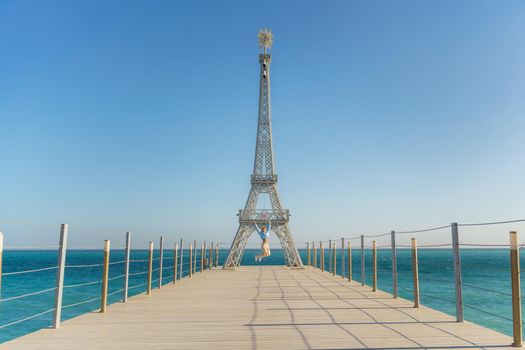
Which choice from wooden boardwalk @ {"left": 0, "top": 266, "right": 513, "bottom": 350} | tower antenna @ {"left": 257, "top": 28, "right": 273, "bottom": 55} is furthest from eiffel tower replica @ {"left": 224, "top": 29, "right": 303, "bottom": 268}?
wooden boardwalk @ {"left": 0, "top": 266, "right": 513, "bottom": 350}

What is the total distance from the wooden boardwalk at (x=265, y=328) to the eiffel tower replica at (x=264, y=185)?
18.1m

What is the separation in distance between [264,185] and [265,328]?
22860 mm

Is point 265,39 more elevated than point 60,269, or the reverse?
point 265,39

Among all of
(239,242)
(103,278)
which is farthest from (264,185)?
(103,278)

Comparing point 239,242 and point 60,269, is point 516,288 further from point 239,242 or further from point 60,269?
point 239,242

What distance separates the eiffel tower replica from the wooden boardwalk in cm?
1810

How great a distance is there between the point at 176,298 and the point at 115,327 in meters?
2.85

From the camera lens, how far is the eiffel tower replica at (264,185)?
1000 inches

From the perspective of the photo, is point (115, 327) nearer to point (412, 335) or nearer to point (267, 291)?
point (412, 335)

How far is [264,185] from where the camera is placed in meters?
27.6

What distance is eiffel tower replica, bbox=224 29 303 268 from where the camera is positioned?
25391 millimetres

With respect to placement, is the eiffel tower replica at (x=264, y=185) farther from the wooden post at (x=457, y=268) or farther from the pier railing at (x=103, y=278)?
the wooden post at (x=457, y=268)

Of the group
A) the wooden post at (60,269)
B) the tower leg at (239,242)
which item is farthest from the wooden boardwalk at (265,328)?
the tower leg at (239,242)

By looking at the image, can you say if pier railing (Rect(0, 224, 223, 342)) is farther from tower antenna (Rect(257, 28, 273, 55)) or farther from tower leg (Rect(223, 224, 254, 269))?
tower antenna (Rect(257, 28, 273, 55))
